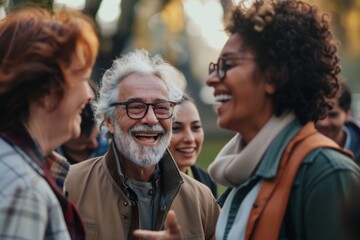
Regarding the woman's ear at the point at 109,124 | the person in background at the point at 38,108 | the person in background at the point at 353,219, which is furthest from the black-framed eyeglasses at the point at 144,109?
the person in background at the point at 353,219

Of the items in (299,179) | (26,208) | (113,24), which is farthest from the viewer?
(113,24)

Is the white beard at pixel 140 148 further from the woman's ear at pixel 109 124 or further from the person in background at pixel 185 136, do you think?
the person in background at pixel 185 136

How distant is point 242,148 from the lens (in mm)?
4016

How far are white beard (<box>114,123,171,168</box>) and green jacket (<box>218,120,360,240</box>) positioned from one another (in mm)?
1735

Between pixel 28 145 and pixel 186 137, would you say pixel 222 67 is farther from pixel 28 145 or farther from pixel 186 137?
pixel 186 137

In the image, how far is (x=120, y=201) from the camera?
507 cm

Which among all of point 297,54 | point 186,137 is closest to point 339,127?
point 186,137

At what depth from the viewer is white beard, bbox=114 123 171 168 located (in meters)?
5.28

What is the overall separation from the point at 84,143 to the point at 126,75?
1.95 meters

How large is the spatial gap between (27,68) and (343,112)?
5.31 m

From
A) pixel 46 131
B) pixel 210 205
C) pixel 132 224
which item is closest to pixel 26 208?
pixel 46 131

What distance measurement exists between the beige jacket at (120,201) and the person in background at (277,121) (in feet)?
3.84

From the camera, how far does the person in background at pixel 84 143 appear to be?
24.3 ft

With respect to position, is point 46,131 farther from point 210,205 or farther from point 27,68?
point 210,205
